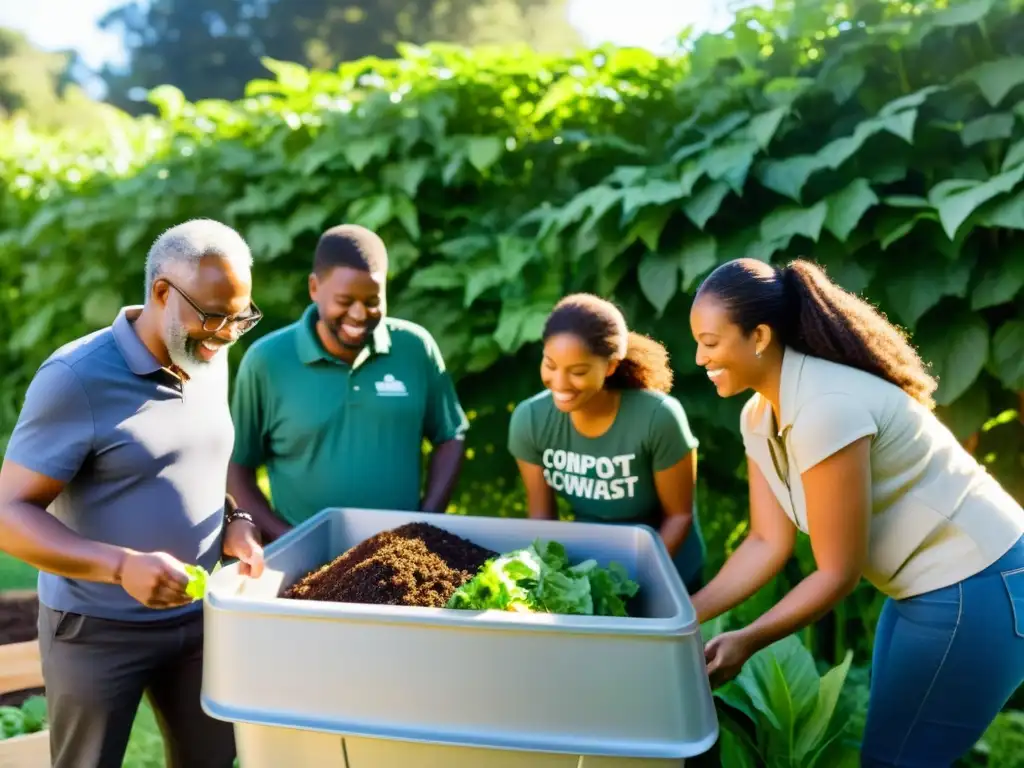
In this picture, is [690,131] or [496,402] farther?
[496,402]

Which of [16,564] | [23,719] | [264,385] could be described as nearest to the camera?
[264,385]

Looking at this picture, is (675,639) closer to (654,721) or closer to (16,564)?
(654,721)

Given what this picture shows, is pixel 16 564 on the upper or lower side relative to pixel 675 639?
lower

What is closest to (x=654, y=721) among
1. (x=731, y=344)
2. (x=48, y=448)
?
(x=731, y=344)

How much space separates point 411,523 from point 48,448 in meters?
0.74

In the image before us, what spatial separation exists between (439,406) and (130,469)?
3.69 feet

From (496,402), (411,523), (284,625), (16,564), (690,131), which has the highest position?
(690,131)

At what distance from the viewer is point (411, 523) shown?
1.94 metres

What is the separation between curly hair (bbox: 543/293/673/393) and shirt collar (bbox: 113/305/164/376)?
104 cm

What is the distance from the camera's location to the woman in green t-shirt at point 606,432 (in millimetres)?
2402

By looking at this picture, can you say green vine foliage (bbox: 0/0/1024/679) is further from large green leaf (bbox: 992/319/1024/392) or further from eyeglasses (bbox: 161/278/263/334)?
eyeglasses (bbox: 161/278/263/334)

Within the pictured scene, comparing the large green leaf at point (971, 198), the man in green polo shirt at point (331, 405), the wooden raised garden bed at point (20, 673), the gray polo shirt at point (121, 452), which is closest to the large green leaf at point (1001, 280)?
the large green leaf at point (971, 198)

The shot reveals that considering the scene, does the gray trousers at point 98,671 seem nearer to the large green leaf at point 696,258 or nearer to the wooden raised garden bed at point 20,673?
the wooden raised garden bed at point 20,673

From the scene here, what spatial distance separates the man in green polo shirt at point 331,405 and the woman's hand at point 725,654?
1.25 meters
